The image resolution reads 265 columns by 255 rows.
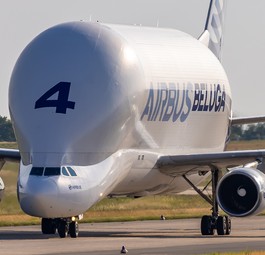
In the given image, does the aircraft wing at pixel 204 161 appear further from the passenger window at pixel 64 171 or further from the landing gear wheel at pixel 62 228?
the passenger window at pixel 64 171

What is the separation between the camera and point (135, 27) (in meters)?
48.1

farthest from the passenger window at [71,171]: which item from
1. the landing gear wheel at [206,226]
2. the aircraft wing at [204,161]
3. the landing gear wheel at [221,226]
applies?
the landing gear wheel at [221,226]

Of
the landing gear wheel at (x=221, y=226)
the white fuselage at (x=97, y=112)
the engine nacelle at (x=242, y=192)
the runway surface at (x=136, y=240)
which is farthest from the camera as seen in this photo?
the landing gear wheel at (x=221, y=226)

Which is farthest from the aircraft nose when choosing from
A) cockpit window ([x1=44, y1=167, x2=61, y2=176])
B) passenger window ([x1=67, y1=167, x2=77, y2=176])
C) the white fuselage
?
passenger window ([x1=67, y1=167, x2=77, y2=176])

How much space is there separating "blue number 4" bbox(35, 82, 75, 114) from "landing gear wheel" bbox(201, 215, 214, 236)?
6.94 m

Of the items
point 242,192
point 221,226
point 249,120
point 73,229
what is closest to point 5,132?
point 249,120

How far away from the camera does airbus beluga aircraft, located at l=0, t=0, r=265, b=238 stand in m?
41.6

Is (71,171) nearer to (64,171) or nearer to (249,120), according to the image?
(64,171)

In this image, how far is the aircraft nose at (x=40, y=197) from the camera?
40.0 m

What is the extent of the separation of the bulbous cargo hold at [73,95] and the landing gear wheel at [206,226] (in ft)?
14.6

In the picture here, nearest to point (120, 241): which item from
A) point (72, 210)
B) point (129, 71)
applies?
point (72, 210)

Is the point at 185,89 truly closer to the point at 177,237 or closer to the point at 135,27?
the point at 135,27

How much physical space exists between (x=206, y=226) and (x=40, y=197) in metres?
8.42

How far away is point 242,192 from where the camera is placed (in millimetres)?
45281
